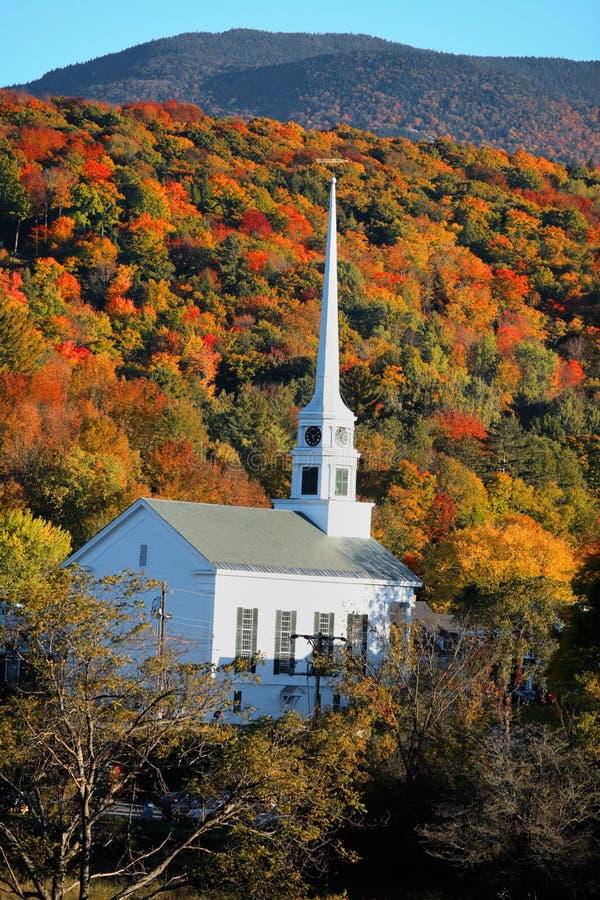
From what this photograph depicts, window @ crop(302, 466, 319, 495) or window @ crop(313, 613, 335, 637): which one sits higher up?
window @ crop(302, 466, 319, 495)

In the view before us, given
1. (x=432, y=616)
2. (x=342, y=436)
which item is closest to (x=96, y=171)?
(x=432, y=616)

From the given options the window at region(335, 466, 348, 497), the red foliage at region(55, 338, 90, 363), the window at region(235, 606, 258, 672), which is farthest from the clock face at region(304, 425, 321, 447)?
the red foliage at region(55, 338, 90, 363)

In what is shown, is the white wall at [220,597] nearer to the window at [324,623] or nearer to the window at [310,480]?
the window at [324,623]

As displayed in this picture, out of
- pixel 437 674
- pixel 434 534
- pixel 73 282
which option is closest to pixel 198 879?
pixel 437 674

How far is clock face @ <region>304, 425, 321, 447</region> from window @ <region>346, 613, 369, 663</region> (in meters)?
7.06

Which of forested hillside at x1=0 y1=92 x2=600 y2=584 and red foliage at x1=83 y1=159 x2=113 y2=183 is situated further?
red foliage at x1=83 y1=159 x2=113 y2=183

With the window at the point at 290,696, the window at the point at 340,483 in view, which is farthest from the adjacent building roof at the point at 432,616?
the window at the point at 290,696

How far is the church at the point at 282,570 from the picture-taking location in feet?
186

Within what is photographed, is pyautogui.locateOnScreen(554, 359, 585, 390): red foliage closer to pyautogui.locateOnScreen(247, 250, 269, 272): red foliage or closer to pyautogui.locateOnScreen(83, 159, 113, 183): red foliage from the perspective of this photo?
pyautogui.locateOnScreen(247, 250, 269, 272): red foliage

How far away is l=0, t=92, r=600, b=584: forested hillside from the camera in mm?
88500

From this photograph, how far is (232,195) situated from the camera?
555 feet

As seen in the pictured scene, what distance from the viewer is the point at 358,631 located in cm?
6044

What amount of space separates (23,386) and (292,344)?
127ft

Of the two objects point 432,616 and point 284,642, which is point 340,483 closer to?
point 284,642
